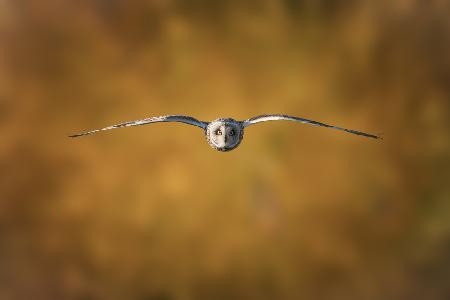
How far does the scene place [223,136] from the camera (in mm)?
40562

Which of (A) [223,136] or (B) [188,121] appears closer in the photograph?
(A) [223,136]

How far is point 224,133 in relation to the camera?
40.4m

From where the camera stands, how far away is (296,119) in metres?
41.9

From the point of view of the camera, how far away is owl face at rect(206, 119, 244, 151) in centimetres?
4050

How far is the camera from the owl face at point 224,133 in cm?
4050

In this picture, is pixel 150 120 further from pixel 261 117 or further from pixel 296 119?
pixel 296 119

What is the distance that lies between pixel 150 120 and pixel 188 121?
3.58 metres

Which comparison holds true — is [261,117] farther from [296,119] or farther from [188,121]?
[188,121]

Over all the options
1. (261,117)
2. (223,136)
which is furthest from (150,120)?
(261,117)

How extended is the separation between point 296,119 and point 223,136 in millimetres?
6993


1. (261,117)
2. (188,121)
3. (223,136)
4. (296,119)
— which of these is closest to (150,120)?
(188,121)

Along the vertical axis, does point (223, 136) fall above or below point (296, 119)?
below

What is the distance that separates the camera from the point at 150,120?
42.2 meters

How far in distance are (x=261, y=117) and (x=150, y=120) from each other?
10.3 m
